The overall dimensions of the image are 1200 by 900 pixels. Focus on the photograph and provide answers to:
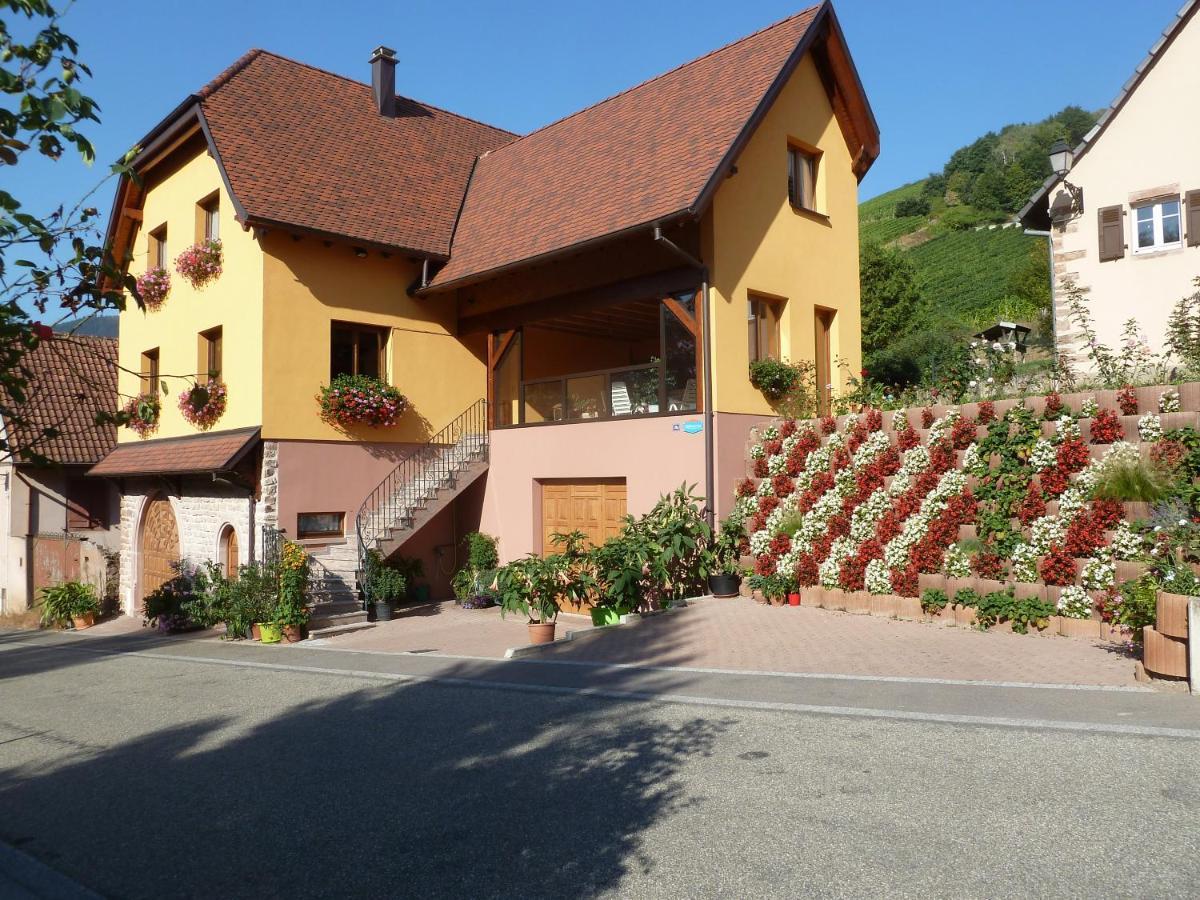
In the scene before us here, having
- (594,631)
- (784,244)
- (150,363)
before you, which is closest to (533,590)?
(594,631)

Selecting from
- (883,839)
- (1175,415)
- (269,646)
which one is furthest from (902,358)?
(883,839)

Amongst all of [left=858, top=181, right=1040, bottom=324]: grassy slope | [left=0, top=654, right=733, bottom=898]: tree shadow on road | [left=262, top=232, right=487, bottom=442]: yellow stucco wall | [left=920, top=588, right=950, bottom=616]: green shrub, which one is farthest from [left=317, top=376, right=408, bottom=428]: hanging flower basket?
[left=858, top=181, right=1040, bottom=324]: grassy slope

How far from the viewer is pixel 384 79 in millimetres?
19766

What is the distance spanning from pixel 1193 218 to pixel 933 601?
11557 millimetres

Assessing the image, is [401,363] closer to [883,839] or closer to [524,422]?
[524,422]

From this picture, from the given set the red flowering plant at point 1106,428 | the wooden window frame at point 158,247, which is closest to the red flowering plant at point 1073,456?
the red flowering plant at point 1106,428

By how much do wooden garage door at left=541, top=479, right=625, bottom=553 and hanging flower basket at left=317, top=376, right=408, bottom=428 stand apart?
121 inches

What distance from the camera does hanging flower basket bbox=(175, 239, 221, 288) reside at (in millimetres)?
16750

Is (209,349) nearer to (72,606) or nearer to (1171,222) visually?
(72,606)

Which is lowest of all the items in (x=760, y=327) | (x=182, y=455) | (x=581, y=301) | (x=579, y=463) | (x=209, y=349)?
(x=579, y=463)

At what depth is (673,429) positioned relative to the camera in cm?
1439

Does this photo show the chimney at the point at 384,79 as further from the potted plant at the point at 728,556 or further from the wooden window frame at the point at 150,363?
the potted plant at the point at 728,556

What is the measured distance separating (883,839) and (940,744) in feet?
5.64

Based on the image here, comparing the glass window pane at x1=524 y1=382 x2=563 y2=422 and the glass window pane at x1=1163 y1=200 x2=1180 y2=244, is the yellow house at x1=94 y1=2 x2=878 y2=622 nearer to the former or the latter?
the glass window pane at x1=524 y1=382 x2=563 y2=422
